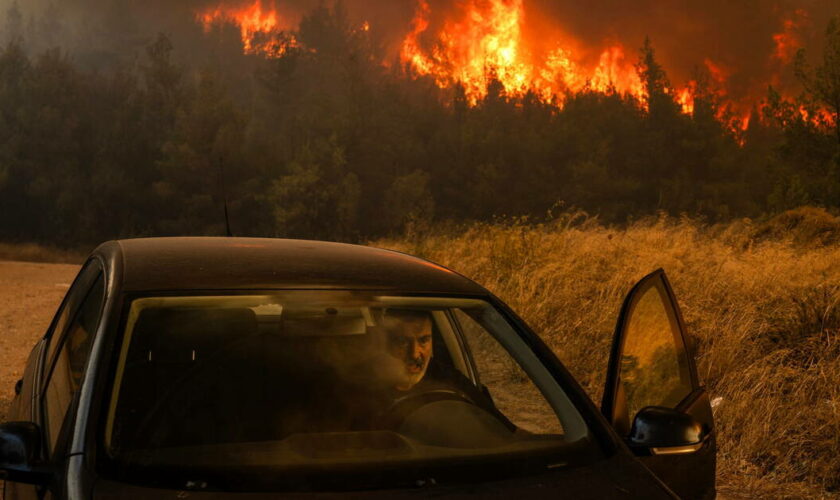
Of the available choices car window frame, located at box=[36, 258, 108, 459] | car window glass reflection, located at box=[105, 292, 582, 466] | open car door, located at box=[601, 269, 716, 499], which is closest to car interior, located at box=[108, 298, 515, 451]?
car window glass reflection, located at box=[105, 292, 582, 466]

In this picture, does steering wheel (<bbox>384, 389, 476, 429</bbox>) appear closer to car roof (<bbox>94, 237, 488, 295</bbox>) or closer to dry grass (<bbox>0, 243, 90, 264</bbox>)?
car roof (<bbox>94, 237, 488, 295</bbox>)

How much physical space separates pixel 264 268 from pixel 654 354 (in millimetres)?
3038

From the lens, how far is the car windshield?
2.04 meters

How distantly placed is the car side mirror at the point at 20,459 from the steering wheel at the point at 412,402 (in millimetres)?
943

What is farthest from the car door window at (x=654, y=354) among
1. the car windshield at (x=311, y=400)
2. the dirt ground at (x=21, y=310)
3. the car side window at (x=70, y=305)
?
the dirt ground at (x=21, y=310)

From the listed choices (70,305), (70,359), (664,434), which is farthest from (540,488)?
(70,305)

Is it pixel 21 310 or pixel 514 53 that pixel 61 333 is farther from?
pixel 514 53

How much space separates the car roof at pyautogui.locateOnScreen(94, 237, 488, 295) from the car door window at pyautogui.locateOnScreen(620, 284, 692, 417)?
62 centimetres

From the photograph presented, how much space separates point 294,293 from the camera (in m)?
2.41

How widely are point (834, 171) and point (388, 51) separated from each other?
113 m

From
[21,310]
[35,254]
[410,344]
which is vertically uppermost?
[410,344]

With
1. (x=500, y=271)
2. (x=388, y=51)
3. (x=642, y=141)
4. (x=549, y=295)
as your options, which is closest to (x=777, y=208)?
(x=500, y=271)

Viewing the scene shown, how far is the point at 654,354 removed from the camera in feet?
16.4

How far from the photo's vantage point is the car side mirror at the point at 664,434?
7.61 ft
